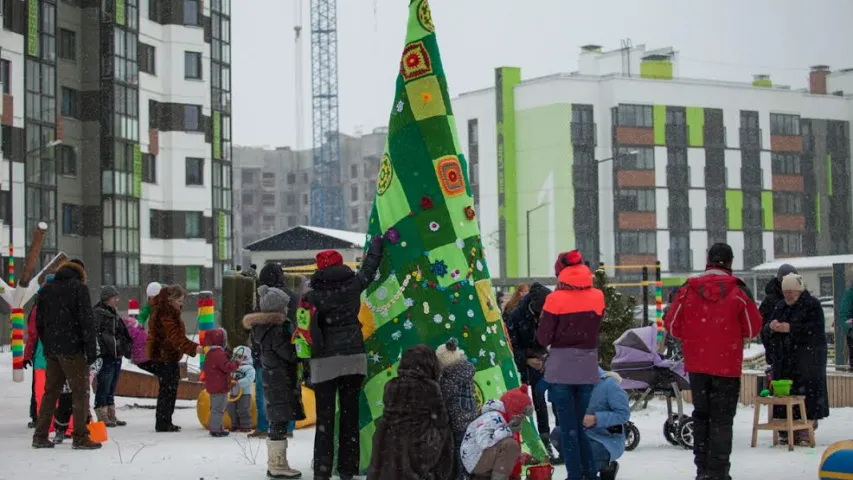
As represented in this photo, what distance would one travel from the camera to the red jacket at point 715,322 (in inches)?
361

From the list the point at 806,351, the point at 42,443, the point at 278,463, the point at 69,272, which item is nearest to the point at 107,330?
the point at 42,443

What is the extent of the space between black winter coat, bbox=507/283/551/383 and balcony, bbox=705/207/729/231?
7607 cm

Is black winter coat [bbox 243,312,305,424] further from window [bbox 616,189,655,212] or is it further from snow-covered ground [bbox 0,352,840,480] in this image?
window [bbox 616,189,655,212]

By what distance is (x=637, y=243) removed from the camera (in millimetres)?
83312

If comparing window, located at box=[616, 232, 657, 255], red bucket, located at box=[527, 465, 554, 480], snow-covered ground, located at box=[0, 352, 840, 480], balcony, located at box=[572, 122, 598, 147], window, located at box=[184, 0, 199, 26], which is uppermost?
window, located at box=[184, 0, 199, 26]

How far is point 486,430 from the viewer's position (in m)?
8.87

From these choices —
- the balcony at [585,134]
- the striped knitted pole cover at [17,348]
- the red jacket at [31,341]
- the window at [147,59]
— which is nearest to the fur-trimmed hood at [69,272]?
the red jacket at [31,341]

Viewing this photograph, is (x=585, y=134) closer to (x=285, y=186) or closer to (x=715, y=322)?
(x=285, y=186)

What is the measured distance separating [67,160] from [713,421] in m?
49.9

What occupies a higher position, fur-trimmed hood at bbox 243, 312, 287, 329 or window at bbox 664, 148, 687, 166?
window at bbox 664, 148, 687, 166

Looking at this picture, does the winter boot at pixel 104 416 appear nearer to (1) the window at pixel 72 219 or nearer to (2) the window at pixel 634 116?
(1) the window at pixel 72 219

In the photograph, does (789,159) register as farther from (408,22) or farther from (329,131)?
(408,22)

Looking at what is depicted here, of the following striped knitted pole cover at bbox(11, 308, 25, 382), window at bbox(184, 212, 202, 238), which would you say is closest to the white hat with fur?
striped knitted pole cover at bbox(11, 308, 25, 382)

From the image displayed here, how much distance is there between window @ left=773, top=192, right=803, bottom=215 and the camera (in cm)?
9019
